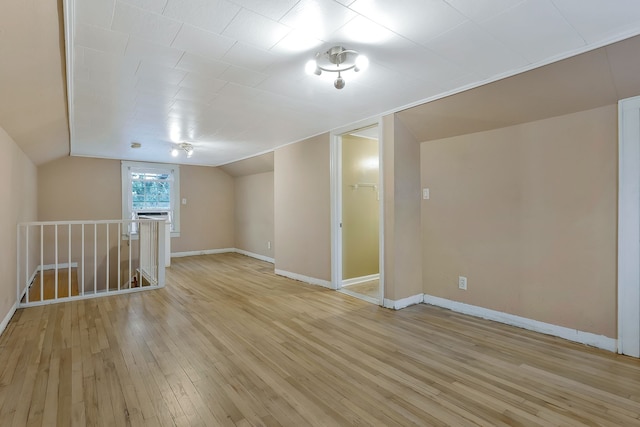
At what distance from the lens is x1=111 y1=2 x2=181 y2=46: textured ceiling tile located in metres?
1.71

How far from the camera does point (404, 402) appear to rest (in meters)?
1.85

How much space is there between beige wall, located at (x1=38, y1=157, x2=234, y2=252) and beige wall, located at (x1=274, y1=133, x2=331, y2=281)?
313cm

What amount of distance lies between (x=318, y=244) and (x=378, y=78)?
2591mm

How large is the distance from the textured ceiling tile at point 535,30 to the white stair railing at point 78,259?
4.06 m

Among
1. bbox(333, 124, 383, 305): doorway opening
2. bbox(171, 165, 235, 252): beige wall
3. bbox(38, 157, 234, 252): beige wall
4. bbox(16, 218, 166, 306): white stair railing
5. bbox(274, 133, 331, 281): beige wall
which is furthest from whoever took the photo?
bbox(171, 165, 235, 252): beige wall

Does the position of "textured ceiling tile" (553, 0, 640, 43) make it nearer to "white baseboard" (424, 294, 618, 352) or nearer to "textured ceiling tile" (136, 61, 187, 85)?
"white baseboard" (424, 294, 618, 352)

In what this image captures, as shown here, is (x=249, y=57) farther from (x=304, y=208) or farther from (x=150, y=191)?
(x=150, y=191)

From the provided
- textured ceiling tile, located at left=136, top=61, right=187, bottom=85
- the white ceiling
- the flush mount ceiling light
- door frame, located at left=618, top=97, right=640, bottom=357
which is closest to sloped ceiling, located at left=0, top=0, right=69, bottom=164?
the white ceiling

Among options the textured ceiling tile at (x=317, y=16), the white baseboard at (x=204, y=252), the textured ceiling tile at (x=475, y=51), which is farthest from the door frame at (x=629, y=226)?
the white baseboard at (x=204, y=252)

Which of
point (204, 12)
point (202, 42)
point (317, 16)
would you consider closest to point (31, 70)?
Answer: point (202, 42)

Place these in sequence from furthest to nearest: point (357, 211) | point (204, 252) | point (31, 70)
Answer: point (204, 252) → point (357, 211) → point (31, 70)

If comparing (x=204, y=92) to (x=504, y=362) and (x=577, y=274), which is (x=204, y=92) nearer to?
(x=504, y=362)

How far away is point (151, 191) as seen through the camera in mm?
7184

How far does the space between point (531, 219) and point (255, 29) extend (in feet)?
9.24
